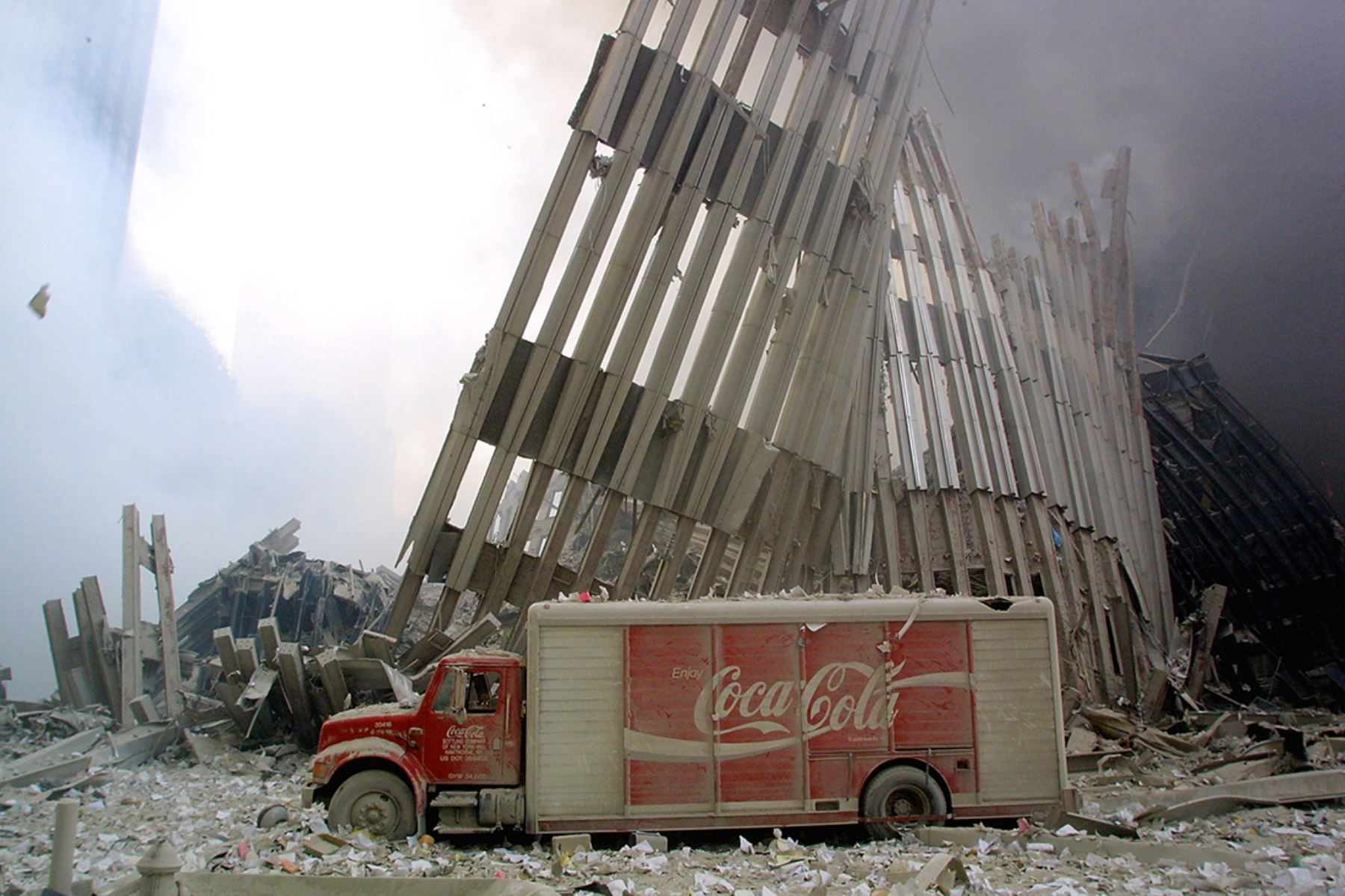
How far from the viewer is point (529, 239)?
14.4 metres

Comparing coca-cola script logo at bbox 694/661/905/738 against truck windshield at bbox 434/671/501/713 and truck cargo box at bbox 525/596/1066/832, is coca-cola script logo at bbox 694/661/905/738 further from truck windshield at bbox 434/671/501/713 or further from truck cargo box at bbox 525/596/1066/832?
truck windshield at bbox 434/671/501/713

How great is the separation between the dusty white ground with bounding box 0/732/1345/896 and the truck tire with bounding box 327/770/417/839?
0.19m

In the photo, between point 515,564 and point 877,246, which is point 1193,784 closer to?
point 515,564

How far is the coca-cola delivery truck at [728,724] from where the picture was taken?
9016 millimetres

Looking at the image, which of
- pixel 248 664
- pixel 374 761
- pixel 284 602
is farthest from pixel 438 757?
pixel 284 602

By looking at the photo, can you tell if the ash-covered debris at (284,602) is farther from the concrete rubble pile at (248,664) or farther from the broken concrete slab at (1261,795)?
the broken concrete slab at (1261,795)

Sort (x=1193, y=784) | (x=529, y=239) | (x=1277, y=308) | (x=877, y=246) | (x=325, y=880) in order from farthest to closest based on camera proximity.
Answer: (x=1277, y=308) → (x=877, y=246) → (x=529, y=239) → (x=1193, y=784) → (x=325, y=880)

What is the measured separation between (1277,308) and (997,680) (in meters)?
30.9

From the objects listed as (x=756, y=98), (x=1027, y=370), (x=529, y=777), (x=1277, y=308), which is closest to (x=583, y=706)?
(x=529, y=777)

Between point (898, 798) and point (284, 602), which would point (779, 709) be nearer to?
point (898, 798)

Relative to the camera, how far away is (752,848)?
28.8 feet

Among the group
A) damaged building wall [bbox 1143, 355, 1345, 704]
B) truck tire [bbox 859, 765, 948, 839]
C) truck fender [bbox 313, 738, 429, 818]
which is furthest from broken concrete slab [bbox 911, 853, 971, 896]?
damaged building wall [bbox 1143, 355, 1345, 704]

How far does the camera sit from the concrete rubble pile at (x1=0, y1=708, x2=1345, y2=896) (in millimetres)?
6848

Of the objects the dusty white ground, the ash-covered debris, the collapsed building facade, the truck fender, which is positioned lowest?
the dusty white ground
